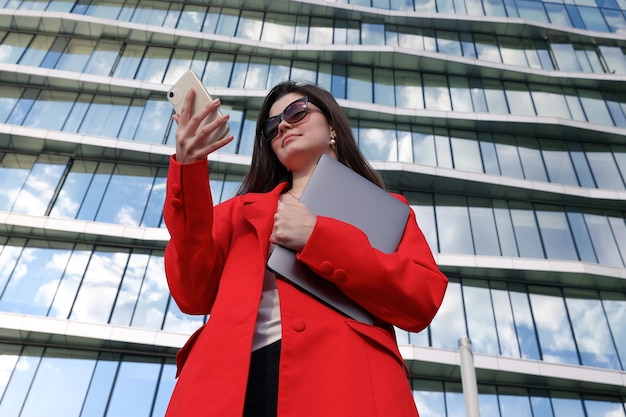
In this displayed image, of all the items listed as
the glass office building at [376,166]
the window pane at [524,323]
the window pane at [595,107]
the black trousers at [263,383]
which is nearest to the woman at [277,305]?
the black trousers at [263,383]

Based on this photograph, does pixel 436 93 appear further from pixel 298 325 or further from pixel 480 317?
pixel 298 325

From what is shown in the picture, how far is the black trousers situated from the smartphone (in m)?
0.73

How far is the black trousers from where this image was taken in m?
1.42

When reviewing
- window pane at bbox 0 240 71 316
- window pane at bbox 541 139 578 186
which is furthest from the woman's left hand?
window pane at bbox 541 139 578 186

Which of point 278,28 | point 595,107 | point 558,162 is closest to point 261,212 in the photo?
point 558,162

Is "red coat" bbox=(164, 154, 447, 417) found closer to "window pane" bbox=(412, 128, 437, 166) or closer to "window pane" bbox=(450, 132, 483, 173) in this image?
"window pane" bbox=(412, 128, 437, 166)

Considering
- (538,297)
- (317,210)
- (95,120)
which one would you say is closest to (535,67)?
(538,297)

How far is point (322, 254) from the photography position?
1.64 m

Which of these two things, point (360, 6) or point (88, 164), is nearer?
point (88, 164)

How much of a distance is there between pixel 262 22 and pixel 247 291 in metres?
23.8

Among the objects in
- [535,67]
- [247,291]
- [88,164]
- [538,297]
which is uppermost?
[535,67]

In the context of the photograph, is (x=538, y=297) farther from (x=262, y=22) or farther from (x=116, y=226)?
(x=262, y=22)

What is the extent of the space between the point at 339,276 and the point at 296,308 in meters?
0.15

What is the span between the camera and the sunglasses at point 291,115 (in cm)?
235
